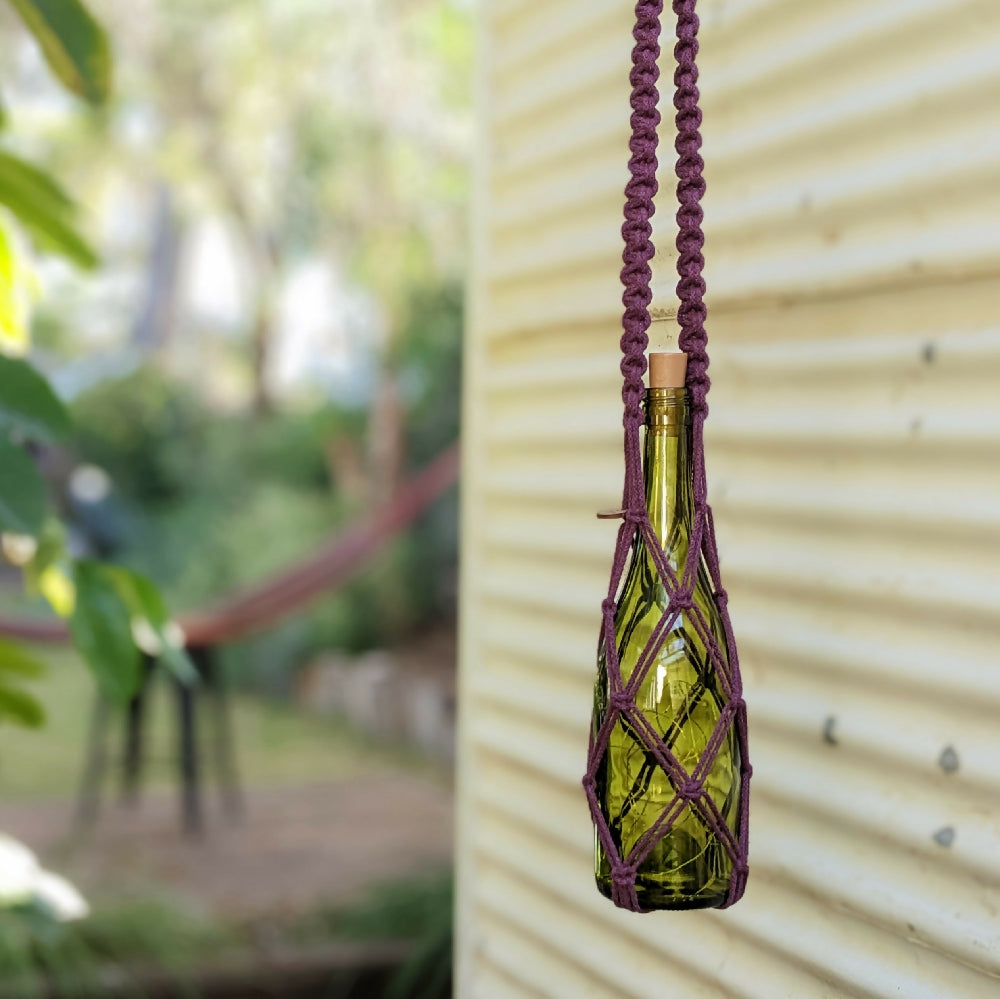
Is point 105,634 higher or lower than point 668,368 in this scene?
lower

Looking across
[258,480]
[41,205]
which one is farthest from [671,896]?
[258,480]

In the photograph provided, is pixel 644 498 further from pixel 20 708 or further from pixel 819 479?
pixel 20 708

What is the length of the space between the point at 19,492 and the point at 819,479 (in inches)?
18.5

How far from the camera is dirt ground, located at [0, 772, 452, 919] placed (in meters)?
3.09

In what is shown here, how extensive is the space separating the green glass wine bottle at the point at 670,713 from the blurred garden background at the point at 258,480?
163cm

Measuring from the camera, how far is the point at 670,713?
54 cm

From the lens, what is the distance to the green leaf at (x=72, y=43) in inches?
35.4

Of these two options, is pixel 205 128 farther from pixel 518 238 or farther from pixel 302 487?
pixel 518 238

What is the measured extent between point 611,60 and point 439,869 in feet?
7.89

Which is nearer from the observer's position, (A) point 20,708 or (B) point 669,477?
(B) point 669,477

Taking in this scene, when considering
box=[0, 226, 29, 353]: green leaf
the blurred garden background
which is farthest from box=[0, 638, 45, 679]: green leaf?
the blurred garden background

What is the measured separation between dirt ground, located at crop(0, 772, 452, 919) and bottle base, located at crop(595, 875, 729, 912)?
2.47m

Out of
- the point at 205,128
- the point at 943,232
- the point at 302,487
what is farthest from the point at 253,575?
the point at 943,232

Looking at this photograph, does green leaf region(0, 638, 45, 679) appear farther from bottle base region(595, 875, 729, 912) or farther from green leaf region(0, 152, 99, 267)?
bottle base region(595, 875, 729, 912)
